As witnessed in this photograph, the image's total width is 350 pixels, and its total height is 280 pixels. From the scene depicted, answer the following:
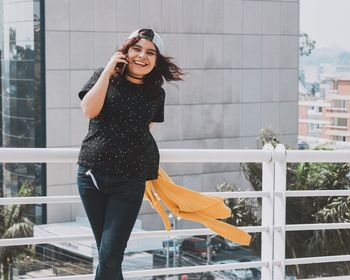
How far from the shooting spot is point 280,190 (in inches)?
140

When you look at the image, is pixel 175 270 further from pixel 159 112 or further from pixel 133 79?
pixel 133 79

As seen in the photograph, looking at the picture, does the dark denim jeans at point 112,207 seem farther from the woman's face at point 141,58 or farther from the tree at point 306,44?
the tree at point 306,44

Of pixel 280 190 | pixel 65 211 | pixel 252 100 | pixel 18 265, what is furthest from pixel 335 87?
pixel 280 190

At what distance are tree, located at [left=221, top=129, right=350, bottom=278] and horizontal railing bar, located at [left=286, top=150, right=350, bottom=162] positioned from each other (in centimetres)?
1126

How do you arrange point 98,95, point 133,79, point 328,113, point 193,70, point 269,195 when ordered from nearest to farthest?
1. point 98,95
2. point 133,79
3. point 269,195
4. point 193,70
5. point 328,113

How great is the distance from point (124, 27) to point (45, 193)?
7.24 metres

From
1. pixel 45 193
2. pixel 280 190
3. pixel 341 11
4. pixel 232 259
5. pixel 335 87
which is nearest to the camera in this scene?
pixel 280 190

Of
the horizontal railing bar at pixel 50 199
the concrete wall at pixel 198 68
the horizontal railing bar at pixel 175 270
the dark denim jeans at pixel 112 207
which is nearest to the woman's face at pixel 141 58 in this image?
the dark denim jeans at pixel 112 207

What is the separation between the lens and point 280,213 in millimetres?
3584

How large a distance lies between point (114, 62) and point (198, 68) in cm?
3055

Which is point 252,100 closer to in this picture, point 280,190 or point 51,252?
point 51,252

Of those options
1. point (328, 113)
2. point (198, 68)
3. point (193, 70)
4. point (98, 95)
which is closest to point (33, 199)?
point (98, 95)

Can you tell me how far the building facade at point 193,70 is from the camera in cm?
3041

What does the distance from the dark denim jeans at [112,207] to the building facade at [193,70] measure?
26754mm
